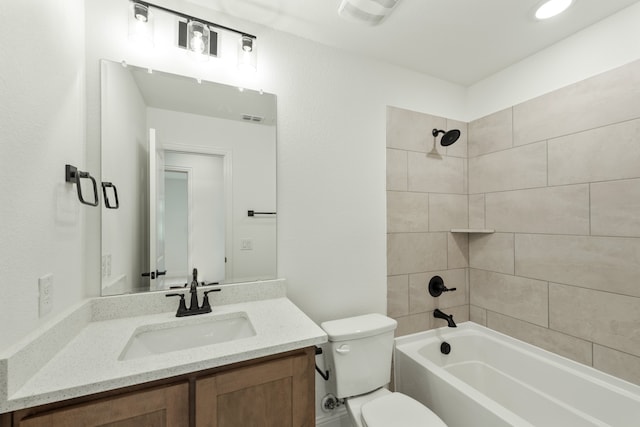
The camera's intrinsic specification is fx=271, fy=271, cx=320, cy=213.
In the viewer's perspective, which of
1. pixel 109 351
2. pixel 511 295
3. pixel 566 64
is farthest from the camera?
pixel 511 295

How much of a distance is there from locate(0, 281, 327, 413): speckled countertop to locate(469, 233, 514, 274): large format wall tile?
166 cm

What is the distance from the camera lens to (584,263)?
162 cm

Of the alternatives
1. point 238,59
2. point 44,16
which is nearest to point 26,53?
point 44,16

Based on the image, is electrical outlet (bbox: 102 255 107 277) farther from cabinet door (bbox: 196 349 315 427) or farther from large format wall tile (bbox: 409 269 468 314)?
large format wall tile (bbox: 409 269 468 314)

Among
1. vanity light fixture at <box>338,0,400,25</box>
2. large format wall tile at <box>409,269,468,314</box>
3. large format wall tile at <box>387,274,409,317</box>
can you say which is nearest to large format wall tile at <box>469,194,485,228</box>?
large format wall tile at <box>409,269,468,314</box>

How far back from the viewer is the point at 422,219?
2.11 m

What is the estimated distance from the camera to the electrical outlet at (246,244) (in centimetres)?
157

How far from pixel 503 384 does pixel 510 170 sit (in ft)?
5.02

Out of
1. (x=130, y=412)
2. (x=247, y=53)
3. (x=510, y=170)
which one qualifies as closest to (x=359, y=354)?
(x=130, y=412)

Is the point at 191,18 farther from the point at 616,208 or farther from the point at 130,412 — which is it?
the point at 616,208

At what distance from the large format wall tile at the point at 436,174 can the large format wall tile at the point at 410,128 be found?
0.28 feet

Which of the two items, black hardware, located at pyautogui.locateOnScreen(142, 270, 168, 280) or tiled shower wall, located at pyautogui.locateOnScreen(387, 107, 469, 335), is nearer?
black hardware, located at pyautogui.locateOnScreen(142, 270, 168, 280)

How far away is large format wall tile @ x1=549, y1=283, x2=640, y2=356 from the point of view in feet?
4.70

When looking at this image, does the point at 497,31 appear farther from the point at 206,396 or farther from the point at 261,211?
the point at 206,396
